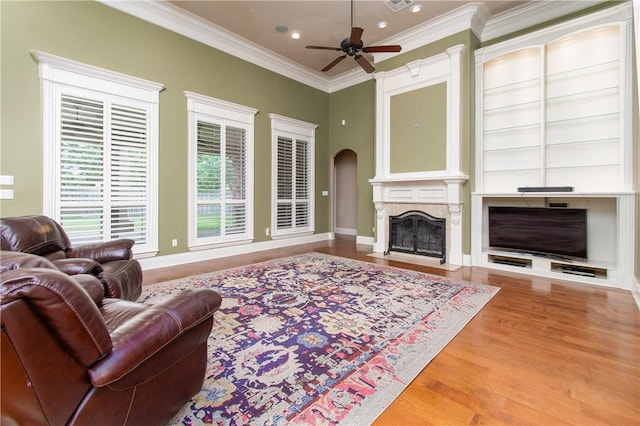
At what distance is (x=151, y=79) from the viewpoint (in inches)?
181

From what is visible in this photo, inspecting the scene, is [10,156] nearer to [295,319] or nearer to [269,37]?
[295,319]

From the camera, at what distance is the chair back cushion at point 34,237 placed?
7.67 ft

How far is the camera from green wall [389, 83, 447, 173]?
5180 mm

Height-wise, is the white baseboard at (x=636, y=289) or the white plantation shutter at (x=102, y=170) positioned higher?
the white plantation shutter at (x=102, y=170)

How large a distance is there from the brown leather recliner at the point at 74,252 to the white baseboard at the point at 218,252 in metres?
1.78

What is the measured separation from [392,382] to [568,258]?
151 inches

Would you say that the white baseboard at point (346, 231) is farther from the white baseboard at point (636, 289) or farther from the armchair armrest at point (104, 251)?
the armchair armrest at point (104, 251)

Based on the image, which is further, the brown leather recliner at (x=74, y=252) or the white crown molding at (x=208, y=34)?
the white crown molding at (x=208, y=34)

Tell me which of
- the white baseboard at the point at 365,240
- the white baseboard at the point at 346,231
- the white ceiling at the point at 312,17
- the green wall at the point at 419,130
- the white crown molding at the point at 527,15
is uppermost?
the white ceiling at the point at 312,17

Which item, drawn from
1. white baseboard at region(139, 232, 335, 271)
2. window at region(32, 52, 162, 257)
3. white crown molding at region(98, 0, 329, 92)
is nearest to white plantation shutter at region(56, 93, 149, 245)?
window at region(32, 52, 162, 257)

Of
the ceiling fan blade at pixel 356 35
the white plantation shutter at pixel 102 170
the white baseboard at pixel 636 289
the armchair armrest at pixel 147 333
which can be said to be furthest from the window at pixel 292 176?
the white baseboard at pixel 636 289

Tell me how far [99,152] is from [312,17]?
3990mm

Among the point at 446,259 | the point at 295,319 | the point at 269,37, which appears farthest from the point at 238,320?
the point at 269,37

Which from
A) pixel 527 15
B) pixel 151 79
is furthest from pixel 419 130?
pixel 151 79
